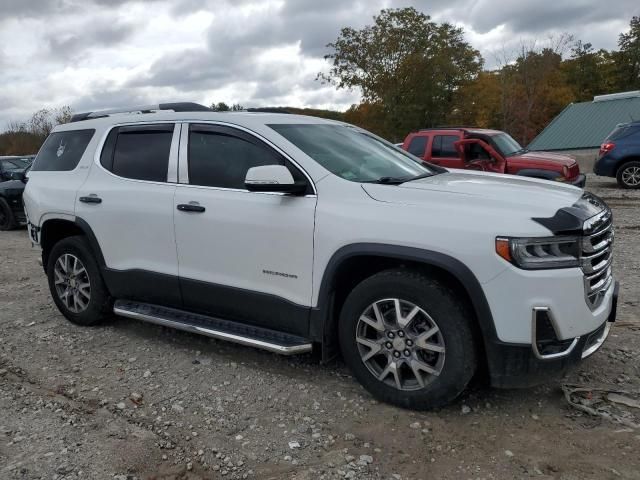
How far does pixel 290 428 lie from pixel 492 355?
1.22 meters

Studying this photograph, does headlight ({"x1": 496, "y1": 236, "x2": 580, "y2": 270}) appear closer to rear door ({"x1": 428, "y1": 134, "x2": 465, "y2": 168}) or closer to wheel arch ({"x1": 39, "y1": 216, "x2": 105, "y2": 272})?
wheel arch ({"x1": 39, "y1": 216, "x2": 105, "y2": 272})

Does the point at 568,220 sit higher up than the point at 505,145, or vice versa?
the point at 505,145

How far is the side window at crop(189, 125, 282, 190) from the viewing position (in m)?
3.79

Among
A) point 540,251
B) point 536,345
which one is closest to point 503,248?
point 540,251

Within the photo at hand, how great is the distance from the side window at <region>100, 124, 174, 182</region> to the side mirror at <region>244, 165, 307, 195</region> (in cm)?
110

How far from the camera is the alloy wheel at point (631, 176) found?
1343 cm

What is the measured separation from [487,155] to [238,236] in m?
8.60

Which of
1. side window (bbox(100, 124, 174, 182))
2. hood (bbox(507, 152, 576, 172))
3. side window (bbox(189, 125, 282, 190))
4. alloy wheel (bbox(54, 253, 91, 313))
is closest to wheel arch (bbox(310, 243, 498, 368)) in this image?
side window (bbox(189, 125, 282, 190))

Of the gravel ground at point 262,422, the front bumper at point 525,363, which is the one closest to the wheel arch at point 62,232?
the gravel ground at point 262,422

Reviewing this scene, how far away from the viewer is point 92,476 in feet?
9.31

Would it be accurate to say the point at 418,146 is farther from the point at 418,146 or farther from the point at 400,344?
the point at 400,344

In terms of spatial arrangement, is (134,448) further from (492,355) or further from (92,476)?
(492,355)

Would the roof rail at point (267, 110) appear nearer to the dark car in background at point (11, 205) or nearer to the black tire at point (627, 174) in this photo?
the dark car in background at point (11, 205)

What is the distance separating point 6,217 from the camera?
12148mm
